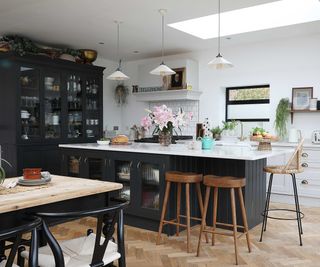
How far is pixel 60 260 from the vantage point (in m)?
1.49

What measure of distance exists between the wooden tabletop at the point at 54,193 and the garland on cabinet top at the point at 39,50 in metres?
3.60

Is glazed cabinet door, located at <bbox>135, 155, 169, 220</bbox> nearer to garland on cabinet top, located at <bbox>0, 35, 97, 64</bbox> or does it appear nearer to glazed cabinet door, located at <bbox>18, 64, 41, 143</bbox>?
glazed cabinet door, located at <bbox>18, 64, 41, 143</bbox>

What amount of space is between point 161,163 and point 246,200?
0.94 metres

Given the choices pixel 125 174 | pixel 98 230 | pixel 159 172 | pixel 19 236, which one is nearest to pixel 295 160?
pixel 159 172

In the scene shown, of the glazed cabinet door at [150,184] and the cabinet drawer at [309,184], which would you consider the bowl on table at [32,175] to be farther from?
the cabinet drawer at [309,184]

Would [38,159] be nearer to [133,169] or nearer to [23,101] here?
[23,101]

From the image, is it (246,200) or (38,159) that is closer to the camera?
(246,200)

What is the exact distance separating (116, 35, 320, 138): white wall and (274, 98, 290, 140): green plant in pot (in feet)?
0.53

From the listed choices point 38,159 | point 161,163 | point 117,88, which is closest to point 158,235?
point 161,163

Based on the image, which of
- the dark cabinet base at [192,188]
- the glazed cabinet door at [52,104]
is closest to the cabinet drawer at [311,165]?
the dark cabinet base at [192,188]

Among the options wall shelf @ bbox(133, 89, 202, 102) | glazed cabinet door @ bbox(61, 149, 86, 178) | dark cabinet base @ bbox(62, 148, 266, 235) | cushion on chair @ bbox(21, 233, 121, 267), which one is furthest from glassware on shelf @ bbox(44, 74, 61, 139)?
cushion on chair @ bbox(21, 233, 121, 267)

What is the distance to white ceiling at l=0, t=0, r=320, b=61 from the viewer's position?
4020 millimetres

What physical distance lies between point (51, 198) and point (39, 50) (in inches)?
170

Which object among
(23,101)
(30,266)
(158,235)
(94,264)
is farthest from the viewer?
(23,101)
